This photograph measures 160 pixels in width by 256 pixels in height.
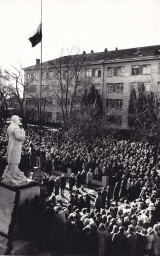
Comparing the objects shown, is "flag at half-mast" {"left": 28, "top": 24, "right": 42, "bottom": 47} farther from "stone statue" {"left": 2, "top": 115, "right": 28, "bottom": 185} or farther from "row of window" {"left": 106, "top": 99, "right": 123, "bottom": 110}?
"row of window" {"left": 106, "top": 99, "right": 123, "bottom": 110}

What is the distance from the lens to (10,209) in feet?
33.8

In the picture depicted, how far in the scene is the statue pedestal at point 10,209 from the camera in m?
10.1

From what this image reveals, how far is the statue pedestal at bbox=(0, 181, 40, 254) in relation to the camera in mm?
10141

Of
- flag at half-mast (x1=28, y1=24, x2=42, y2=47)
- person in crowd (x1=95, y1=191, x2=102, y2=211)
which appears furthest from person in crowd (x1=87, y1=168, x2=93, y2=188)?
flag at half-mast (x1=28, y1=24, x2=42, y2=47)

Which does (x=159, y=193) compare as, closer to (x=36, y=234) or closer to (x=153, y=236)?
(x=153, y=236)

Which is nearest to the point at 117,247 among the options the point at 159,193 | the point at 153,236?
the point at 153,236

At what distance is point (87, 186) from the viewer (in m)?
19.2

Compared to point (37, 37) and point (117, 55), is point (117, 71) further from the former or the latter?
point (37, 37)

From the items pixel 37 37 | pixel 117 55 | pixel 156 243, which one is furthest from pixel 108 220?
pixel 117 55

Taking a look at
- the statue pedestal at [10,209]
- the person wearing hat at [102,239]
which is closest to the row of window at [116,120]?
the statue pedestal at [10,209]

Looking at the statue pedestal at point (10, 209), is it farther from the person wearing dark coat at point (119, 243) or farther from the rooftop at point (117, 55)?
the rooftop at point (117, 55)

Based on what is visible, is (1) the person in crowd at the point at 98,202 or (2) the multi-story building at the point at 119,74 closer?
(1) the person in crowd at the point at 98,202

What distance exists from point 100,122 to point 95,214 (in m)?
20.0

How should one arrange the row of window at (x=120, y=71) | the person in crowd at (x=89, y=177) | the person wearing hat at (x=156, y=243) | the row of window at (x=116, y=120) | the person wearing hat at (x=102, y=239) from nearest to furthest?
the person wearing hat at (x=102, y=239) → the person wearing hat at (x=156, y=243) → the person in crowd at (x=89, y=177) → the row of window at (x=120, y=71) → the row of window at (x=116, y=120)
